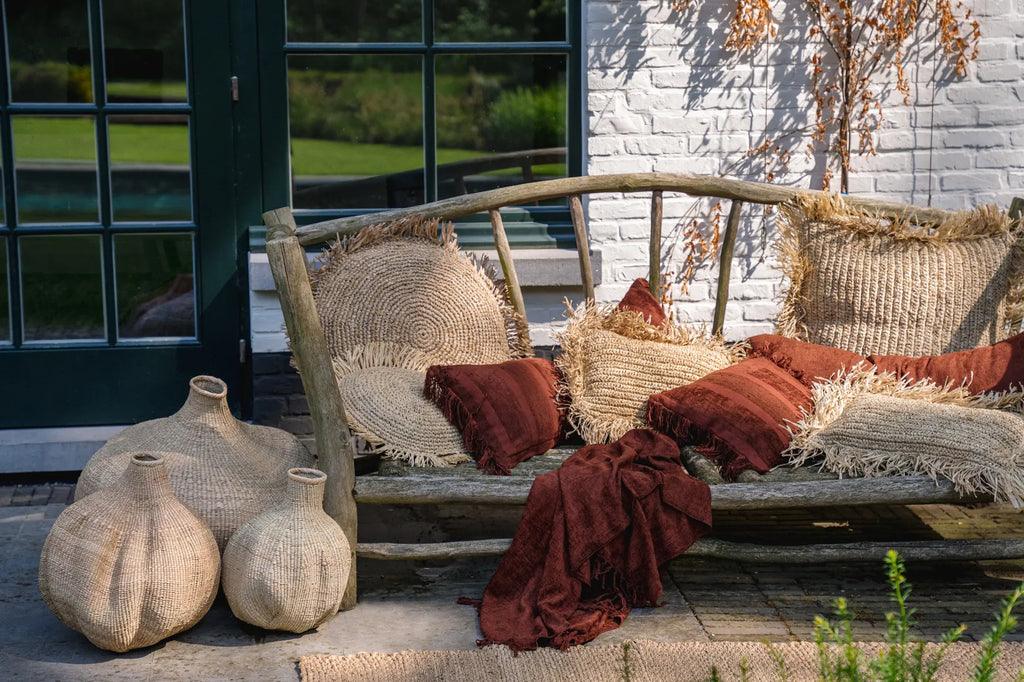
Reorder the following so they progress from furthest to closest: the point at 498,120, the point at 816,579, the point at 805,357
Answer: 1. the point at 498,120
2. the point at 805,357
3. the point at 816,579

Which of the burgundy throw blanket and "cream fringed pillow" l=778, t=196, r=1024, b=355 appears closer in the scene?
the burgundy throw blanket

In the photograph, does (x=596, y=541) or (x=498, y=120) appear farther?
(x=498, y=120)

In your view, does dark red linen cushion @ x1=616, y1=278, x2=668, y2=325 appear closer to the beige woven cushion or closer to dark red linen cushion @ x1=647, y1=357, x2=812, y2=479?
dark red linen cushion @ x1=647, y1=357, x2=812, y2=479

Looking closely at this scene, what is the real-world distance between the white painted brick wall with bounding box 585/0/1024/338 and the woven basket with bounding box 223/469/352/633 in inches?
63.7

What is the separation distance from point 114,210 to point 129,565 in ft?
5.62

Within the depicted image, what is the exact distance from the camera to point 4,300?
4.25 metres

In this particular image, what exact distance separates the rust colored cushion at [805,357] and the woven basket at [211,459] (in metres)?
1.38

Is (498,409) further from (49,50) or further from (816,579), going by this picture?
(49,50)

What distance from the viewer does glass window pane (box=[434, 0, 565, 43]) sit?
4.30 metres

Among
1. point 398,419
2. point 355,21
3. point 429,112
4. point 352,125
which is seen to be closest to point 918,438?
point 398,419

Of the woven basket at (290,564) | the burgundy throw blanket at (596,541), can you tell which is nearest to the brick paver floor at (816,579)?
Answer: the burgundy throw blanket at (596,541)

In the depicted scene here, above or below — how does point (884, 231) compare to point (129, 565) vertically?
above

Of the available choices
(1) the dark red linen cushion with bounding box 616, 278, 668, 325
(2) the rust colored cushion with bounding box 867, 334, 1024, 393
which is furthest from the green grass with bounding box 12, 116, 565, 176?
(2) the rust colored cushion with bounding box 867, 334, 1024, 393

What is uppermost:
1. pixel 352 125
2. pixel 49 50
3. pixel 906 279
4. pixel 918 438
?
pixel 49 50
